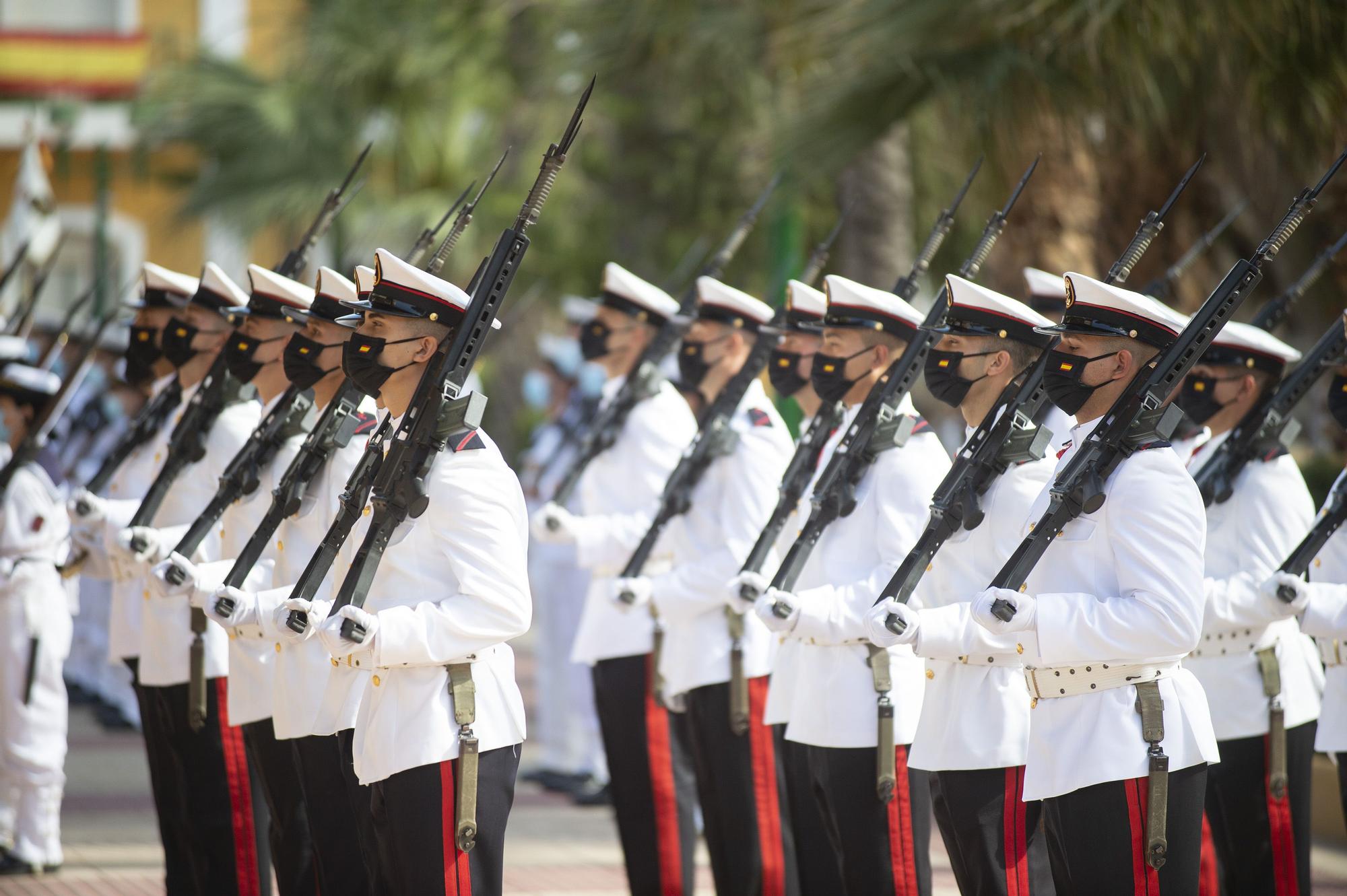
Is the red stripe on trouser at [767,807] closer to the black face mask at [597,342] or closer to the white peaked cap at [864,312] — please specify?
the white peaked cap at [864,312]

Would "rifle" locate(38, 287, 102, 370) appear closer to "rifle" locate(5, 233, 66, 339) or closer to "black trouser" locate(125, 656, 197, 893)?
"rifle" locate(5, 233, 66, 339)

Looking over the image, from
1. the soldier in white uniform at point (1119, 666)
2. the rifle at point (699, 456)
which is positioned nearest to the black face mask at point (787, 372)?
the rifle at point (699, 456)

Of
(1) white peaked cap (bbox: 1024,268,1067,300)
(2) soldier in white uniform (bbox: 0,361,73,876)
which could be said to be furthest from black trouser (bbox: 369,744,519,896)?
(1) white peaked cap (bbox: 1024,268,1067,300)

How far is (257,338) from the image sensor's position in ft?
16.7

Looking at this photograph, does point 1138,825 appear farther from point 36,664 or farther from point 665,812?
point 36,664

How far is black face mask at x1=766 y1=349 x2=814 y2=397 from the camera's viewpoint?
525 centimetres

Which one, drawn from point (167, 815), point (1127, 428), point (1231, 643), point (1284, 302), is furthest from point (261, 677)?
point (1284, 302)

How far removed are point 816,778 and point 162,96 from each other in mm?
12537

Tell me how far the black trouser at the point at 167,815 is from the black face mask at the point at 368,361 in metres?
1.85

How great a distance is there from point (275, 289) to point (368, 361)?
132 cm

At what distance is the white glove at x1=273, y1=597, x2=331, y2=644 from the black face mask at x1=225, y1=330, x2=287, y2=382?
147cm

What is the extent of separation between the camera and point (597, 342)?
21.2ft

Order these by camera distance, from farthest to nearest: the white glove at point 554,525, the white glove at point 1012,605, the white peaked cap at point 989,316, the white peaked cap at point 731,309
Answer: the white glove at point 554,525 < the white peaked cap at point 731,309 < the white peaked cap at point 989,316 < the white glove at point 1012,605

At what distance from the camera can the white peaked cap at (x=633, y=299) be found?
6.48 m
